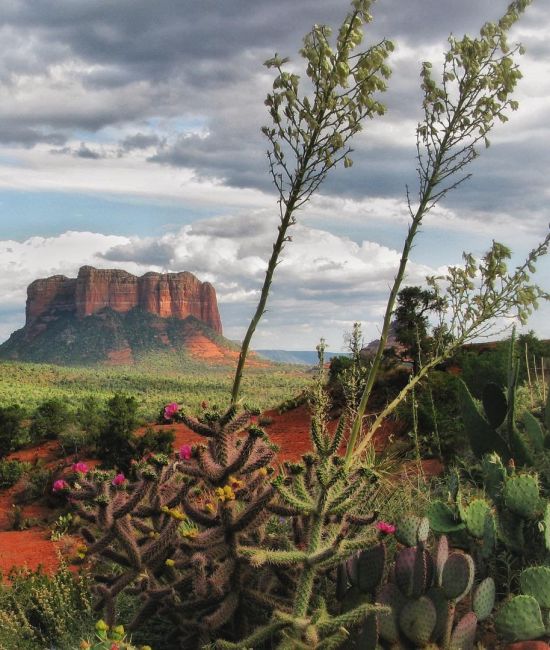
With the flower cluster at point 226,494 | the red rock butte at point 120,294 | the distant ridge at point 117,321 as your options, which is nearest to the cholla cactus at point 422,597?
the flower cluster at point 226,494

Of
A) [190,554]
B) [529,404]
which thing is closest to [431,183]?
[190,554]

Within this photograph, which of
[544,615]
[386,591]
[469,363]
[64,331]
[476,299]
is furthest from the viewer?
[64,331]

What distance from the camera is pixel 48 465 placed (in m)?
19.0

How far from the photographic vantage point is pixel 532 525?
470cm

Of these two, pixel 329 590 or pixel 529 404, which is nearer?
pixel 329 590

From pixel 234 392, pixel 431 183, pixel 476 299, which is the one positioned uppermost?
pixel 431 183

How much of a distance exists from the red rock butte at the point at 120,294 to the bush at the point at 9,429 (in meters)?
78.5

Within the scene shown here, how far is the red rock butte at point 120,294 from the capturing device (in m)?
102

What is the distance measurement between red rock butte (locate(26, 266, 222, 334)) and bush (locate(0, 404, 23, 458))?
258ft

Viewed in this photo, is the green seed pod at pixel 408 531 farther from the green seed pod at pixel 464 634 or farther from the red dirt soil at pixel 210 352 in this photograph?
the red dirt soil at pixel 210 352

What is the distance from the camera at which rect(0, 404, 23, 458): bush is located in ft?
67.4

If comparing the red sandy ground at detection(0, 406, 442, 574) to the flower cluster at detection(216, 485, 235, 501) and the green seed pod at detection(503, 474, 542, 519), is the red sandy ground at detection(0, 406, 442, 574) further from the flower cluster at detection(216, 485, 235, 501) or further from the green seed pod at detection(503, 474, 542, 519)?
the green seed pod at detection(503, 474, 542, 519)

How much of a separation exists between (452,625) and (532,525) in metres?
0.93

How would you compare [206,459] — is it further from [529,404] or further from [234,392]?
[529,404]
